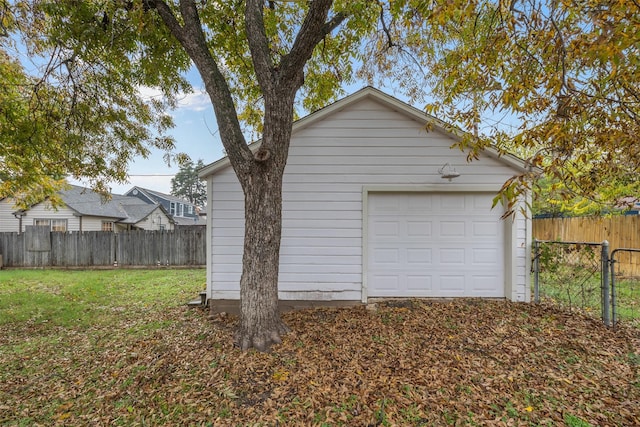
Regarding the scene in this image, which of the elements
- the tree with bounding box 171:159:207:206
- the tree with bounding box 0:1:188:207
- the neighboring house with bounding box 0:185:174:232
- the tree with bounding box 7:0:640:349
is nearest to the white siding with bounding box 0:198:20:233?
the neighboring house with bounding box 0:185:174:232

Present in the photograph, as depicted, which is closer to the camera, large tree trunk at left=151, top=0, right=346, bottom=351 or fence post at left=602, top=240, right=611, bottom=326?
large tree trunk at left=151, top=0, right=346, bottom=351

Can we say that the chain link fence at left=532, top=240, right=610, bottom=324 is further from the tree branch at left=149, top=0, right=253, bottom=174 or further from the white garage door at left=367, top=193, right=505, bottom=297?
the tree branch at left=149, top=0, right=253, bottom=174

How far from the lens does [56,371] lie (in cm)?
367

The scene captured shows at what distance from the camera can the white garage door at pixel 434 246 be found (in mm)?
5520

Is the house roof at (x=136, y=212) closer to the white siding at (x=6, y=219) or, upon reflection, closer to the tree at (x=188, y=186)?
the white siding at (x=6, y=219)

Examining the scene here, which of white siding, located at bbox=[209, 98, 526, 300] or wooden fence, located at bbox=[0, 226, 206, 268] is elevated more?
→ white siding, located at bbox=[209, 98, 526, 300]

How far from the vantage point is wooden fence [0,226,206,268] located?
12.0 metres

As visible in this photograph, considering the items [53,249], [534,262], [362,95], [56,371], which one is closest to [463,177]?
[534,262]

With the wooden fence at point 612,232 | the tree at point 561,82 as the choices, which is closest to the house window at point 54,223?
the tree at point 561,82

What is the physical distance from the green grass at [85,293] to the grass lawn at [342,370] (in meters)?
0.50

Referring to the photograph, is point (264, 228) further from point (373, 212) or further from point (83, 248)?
point (83, 248)

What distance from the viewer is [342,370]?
3279 millimetres

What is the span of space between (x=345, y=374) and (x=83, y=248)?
13.1 meters

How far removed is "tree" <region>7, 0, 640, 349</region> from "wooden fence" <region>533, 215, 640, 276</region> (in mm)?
5381
